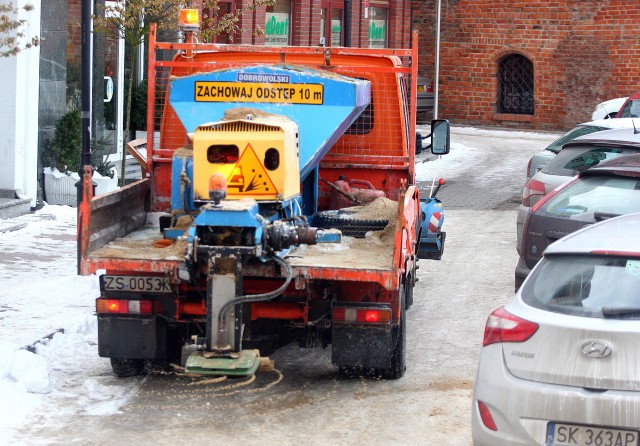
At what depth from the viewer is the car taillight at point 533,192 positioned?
13.0 meters

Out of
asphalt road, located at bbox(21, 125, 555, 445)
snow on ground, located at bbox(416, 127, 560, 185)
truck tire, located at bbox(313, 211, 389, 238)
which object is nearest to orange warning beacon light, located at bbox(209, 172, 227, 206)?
asphalt road, located at bbox(21, 125, 555, 445)

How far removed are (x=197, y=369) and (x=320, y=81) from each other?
101 inches

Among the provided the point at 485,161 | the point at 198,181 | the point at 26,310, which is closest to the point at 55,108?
the point at 26,310

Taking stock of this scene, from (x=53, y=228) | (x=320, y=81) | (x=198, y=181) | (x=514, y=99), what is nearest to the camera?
(x=198, y=181)

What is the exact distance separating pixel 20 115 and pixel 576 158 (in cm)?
748

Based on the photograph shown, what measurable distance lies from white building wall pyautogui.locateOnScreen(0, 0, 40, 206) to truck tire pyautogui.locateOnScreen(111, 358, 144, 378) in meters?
7.85

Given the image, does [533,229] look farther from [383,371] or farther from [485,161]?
[485,161]

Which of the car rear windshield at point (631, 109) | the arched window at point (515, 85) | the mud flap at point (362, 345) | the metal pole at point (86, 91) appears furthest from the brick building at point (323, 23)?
the mud flap at point (362, 345)

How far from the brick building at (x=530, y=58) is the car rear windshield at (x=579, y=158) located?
64.3ft

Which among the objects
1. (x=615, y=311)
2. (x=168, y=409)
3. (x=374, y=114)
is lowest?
(x=168, y=409)

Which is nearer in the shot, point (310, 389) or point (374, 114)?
point (310, 389)

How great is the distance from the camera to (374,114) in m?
10.0

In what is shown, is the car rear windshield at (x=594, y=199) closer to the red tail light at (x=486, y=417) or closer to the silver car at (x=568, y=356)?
the silver car at (x=568, y=356)

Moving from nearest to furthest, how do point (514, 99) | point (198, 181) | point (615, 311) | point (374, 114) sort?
point (615, 311), point (198, 181), point (374, 114), point (514, 99)
